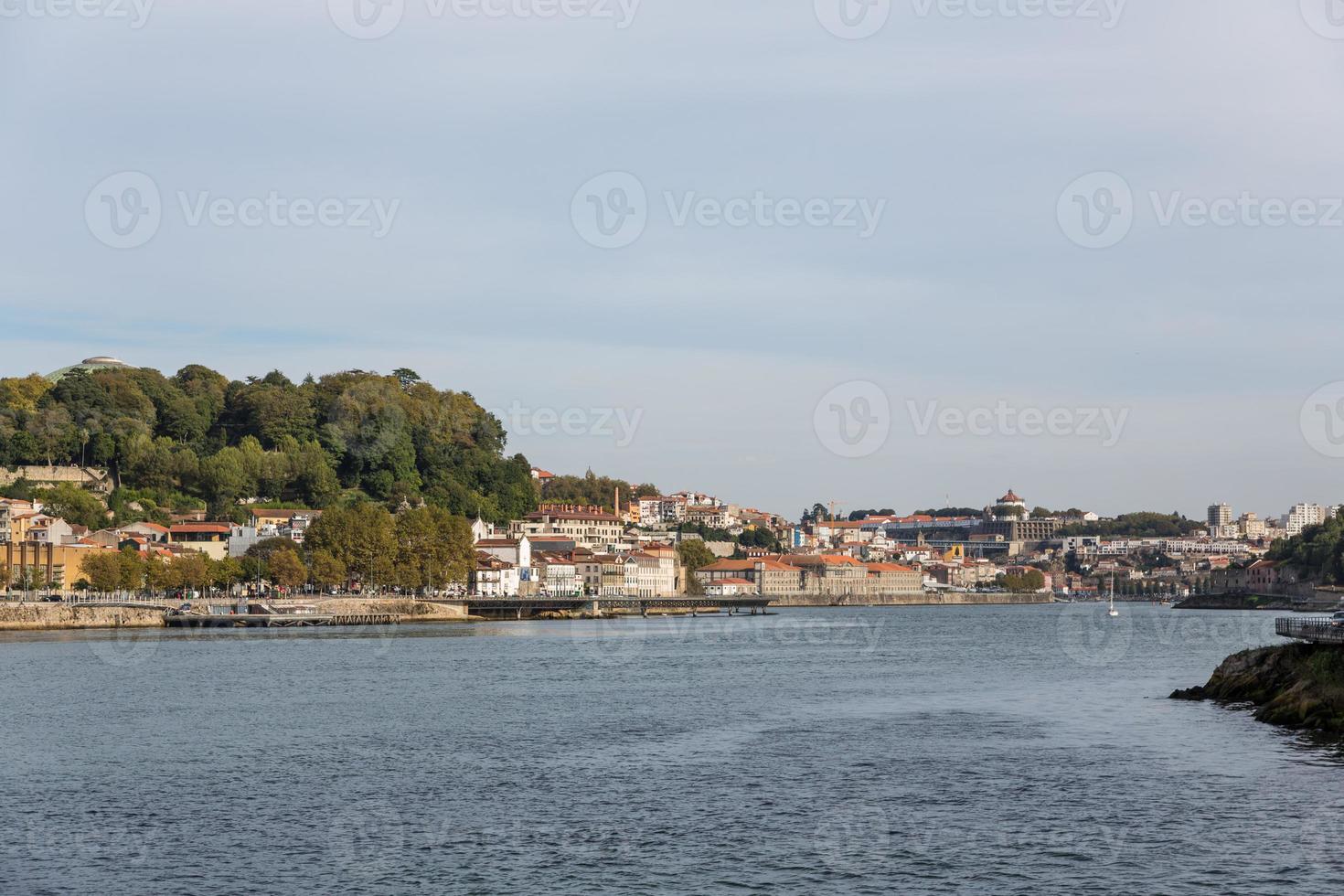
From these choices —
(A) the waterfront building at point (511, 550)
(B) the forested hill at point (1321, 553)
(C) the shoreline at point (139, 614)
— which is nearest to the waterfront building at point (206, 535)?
(C) the shoreline at point (139, 614)

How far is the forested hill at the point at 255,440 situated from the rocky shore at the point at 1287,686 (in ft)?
334

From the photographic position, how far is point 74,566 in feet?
315

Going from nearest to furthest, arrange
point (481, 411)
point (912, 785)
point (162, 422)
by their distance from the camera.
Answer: point (912, 785) → point (162, 422) → point (481, 411)

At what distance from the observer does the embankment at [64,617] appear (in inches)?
3091

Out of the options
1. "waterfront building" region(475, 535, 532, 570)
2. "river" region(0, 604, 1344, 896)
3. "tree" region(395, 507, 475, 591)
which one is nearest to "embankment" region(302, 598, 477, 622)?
"tree" region(395, 507, 475, 591)

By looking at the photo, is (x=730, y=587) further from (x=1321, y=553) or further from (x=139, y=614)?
(x=139, y=614)

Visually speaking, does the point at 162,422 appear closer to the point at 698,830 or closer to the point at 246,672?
the point at 246,672

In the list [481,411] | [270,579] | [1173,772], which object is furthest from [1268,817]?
[481,411]

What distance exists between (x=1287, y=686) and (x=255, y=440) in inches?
4553

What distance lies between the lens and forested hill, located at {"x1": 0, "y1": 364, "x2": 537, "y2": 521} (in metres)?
130

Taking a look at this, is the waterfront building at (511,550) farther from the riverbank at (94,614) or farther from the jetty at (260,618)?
the jetty at (260,618)

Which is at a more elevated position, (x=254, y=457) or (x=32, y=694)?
(x=254, y=457)

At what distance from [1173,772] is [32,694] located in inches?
1148

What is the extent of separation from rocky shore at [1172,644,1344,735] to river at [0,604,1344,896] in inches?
42.2
